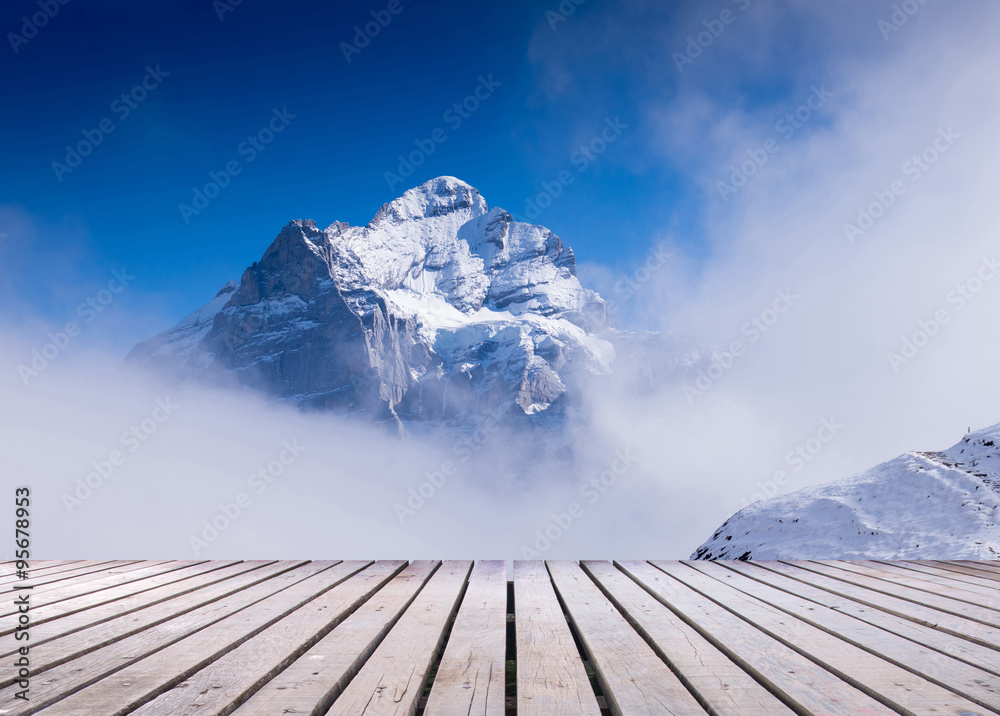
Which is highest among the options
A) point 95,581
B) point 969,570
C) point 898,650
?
point 969,570

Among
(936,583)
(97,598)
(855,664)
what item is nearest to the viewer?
(855,664)

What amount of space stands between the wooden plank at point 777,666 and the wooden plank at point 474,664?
1034 mm

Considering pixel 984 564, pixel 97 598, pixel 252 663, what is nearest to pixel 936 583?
pixel 984 564

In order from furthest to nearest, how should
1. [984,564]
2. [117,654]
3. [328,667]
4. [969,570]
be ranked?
[984,564] < [969,570] < [117,654] < [328,667]

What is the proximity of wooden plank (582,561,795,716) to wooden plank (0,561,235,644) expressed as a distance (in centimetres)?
308

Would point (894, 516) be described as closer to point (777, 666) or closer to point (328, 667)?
point (777, 666)

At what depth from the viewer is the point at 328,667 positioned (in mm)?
2410

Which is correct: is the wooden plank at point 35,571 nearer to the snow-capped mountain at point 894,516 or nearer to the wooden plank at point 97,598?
the wooden plank at point 97,598

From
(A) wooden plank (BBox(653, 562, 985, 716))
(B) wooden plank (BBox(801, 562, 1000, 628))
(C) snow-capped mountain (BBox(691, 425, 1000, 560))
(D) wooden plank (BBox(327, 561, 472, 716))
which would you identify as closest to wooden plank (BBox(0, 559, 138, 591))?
(D) wooden plank (BBox(327, 561, 472, 716))

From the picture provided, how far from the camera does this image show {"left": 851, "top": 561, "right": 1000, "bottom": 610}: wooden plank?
A: 408 centimetres

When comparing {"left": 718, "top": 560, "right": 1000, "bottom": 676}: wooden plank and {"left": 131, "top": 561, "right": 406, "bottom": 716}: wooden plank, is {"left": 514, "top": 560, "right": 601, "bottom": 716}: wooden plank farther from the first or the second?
{"left": 718, "top": 560, "right": 1000, "bottom": 676}: wooden plank

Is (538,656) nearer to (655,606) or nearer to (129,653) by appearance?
(655,606)

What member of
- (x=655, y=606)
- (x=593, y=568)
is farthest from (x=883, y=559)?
(x=655, y=606)

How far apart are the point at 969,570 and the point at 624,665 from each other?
16.0 ft
